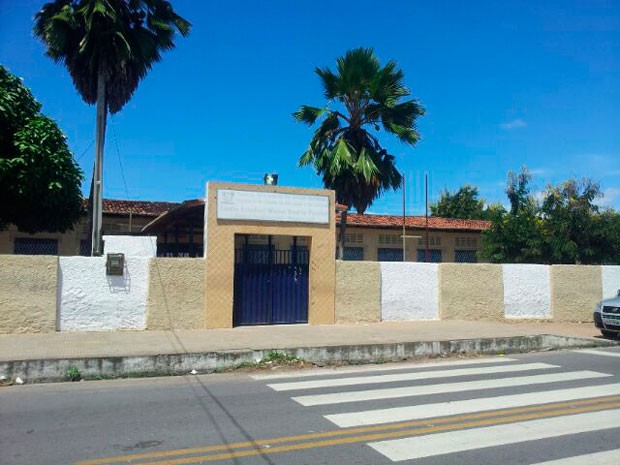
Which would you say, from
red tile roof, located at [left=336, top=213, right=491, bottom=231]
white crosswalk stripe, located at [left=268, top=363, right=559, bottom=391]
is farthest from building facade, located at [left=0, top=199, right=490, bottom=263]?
white crosswalk stripe, located at [left=268, top=363, right=559, bottom=391]

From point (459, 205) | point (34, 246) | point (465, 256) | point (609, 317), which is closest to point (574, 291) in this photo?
point (609, 317)

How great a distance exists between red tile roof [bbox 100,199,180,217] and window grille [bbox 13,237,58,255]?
2.41 meters

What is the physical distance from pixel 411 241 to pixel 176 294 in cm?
1607

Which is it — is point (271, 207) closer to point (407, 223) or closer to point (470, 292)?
point (470, 292)

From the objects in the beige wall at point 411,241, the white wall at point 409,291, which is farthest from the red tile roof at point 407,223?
the white wall at point 409,291

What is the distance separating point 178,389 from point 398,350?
497cm

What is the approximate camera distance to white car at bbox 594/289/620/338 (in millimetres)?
13367

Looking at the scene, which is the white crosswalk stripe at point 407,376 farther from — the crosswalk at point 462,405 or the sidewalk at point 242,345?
the sidewalk at point 242,345

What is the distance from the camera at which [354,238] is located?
25750 millimetres

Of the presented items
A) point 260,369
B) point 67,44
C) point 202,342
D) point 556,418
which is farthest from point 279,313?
point 67,44

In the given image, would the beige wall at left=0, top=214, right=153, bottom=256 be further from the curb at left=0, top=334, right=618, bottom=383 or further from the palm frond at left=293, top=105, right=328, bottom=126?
the curb at left=0, top=334, right=618, bottom=383

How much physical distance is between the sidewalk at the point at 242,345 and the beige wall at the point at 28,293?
34 cm

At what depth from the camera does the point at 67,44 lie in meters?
17.7

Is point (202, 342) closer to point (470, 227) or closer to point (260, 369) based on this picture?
point (260, 369)
